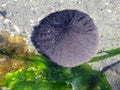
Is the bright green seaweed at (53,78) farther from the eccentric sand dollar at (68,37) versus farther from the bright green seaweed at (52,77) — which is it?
the eccentric sand dollar at (68,37)

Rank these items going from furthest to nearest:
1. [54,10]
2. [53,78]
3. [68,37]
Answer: [54,10]
[53,78]
[68,37]

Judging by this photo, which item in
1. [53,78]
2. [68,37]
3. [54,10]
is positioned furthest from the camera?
[54,10]

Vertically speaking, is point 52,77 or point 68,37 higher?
point 68,37

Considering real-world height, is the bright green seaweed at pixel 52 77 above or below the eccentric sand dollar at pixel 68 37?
below

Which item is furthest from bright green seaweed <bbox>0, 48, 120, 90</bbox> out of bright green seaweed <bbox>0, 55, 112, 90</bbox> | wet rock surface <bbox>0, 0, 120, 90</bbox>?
wet rock surface <bbox>0, 0, 120, 90</bbox>

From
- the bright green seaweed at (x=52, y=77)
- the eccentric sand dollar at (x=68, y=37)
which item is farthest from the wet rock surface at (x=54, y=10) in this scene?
the eccentric sand dollar at (x=68, y=37)

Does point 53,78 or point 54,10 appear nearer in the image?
point 53,78

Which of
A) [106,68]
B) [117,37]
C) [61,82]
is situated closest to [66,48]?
[61,82]

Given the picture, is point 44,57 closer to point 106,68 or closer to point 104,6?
point 106,68

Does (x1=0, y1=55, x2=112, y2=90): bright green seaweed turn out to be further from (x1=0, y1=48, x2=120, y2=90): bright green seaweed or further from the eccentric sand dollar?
the eccentric sand dollar

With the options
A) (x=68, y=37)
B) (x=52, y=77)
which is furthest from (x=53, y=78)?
(x=68, y=37)

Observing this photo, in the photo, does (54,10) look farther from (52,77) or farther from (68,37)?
(68,37)
